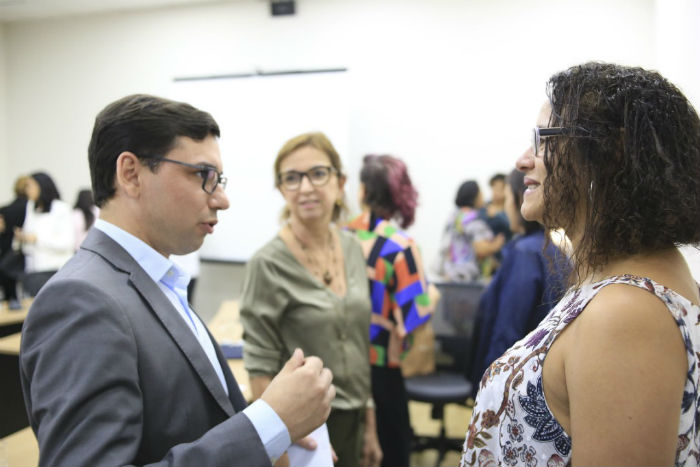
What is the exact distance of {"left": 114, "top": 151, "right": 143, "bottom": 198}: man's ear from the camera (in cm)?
98

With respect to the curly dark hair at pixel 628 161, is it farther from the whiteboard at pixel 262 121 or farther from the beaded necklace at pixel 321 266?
the whiteboard at pixel 262 121

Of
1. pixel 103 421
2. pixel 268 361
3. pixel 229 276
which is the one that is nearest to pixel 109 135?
pixel 103 421

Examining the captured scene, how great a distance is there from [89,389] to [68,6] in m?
6.09

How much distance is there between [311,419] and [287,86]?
451 cm

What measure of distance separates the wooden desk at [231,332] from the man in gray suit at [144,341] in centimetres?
109

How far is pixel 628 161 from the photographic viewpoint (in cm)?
79

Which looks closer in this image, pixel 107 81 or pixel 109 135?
pixel 109 135

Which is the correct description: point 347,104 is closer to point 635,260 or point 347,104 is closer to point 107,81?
point 107,81

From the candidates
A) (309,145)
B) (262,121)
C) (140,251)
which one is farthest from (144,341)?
(262,121)

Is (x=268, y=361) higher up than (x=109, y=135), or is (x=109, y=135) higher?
(x=109, y=135)

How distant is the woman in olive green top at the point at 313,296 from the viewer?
5.37 ft

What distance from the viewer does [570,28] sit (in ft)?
15.8

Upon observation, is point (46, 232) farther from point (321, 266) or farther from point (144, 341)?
point (144, 341)

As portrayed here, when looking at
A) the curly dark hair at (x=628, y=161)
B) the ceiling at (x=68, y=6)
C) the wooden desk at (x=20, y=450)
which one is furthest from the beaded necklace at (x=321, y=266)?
the ceiling at (x=68, y=6)
